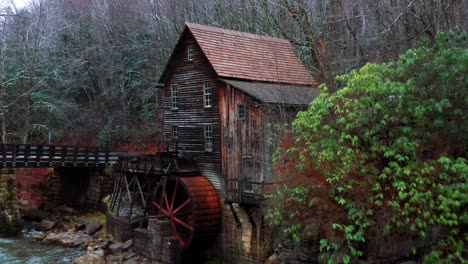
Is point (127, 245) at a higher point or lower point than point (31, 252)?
higher

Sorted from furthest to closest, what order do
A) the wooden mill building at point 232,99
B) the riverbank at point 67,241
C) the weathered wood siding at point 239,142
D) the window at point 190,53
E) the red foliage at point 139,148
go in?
1. the red foliage at point 139,148
2. the window at point 190,53
3. the riverbank at point 67,241
4. the weathered wood siding at point 239,142
5. the wooden mill building at point 232,99

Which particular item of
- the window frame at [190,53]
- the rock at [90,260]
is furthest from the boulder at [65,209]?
the window frame at [190,53]

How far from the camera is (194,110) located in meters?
19.9

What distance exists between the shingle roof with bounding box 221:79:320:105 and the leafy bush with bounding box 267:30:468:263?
5.70 meters

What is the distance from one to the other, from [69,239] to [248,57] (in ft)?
39.1

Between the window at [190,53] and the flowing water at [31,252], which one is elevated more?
the window at [190,53]

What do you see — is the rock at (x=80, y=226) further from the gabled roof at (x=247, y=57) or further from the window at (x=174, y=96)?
the gabled roof at (x=247, y=57)

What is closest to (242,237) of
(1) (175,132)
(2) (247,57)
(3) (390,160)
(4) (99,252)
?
(1) (175,132)

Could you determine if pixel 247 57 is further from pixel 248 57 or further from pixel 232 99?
pixel 232 99

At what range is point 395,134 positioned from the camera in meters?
9.06

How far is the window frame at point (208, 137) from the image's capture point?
19.1 m

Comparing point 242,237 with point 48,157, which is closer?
point 242,237

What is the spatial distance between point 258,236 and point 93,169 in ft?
51.3

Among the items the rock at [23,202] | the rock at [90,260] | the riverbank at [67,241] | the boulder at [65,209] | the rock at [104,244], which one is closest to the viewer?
the rock at [90,260]
